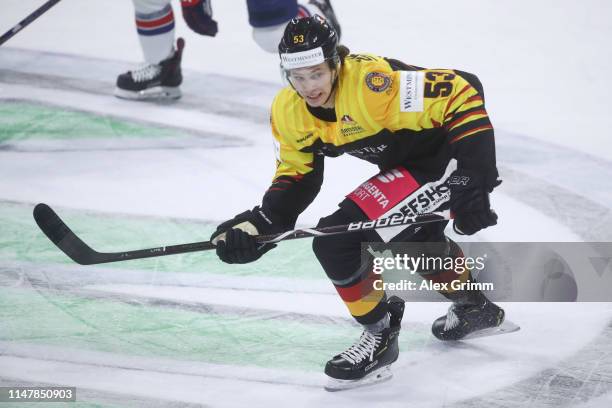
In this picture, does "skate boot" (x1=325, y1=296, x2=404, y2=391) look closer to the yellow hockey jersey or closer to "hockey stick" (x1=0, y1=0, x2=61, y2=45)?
the yellow hockey jersey

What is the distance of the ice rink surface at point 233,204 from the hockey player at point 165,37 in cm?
10

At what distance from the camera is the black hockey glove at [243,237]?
2895 mm

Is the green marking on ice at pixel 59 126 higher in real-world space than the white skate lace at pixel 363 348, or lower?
lower

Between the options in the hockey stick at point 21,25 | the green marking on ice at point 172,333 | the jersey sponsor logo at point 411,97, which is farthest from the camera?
the hockey stick at point 21,25

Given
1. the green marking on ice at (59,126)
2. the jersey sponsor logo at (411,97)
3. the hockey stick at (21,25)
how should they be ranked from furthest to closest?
the hockey stick at (21,25), the green marking on ice at (59,126), the jersey sponsor logo at (411,97)


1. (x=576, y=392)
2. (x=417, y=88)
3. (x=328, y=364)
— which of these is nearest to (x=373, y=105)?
(x=417, y=88)

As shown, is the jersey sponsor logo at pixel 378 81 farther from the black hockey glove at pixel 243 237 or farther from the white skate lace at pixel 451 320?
the white skate lace at pixel 451 320

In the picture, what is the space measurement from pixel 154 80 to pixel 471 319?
2784 mm

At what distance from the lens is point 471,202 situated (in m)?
2.75

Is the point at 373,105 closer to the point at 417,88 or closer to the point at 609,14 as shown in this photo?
the point at 417,88

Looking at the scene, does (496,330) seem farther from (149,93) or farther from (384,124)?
(149,93)

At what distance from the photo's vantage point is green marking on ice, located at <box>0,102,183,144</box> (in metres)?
5.05

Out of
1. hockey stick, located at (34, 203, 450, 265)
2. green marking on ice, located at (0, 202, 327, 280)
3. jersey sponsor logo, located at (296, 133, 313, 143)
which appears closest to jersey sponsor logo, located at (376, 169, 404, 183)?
hockey stick, located at (34, 203, 450, 265)

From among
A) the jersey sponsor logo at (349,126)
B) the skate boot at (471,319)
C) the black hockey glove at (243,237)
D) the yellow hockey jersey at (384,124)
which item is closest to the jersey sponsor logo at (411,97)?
the yellow hockey jersey at (384,124)
